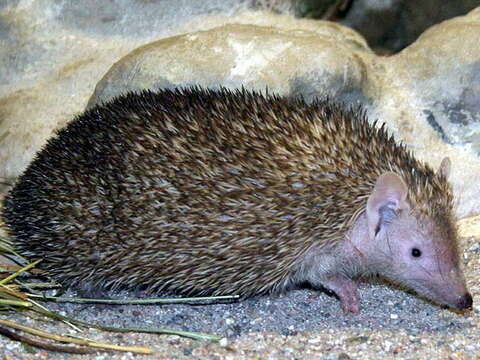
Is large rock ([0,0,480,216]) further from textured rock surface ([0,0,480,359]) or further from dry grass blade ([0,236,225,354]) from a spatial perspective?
dry grass blade ([0,236,225,354])

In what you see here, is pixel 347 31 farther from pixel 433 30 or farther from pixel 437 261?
pixel 437 261

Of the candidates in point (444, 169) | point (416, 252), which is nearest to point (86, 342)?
point (416, 252)

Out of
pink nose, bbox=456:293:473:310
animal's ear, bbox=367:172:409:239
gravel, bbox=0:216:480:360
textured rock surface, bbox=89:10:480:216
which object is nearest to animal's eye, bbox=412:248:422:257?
animal's ear, bbox=367:172:409:239

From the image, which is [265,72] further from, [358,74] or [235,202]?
[235,202]

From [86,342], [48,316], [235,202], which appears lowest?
[48,316]

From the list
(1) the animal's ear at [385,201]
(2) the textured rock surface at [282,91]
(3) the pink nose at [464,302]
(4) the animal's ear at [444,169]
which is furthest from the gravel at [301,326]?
(4) the animal's ear at [444,169]

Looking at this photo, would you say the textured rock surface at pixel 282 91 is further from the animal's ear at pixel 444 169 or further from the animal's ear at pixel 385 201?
the animal's ear at pixel 444 169

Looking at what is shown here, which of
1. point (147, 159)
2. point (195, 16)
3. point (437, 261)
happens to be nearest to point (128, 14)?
point (195, 16)
